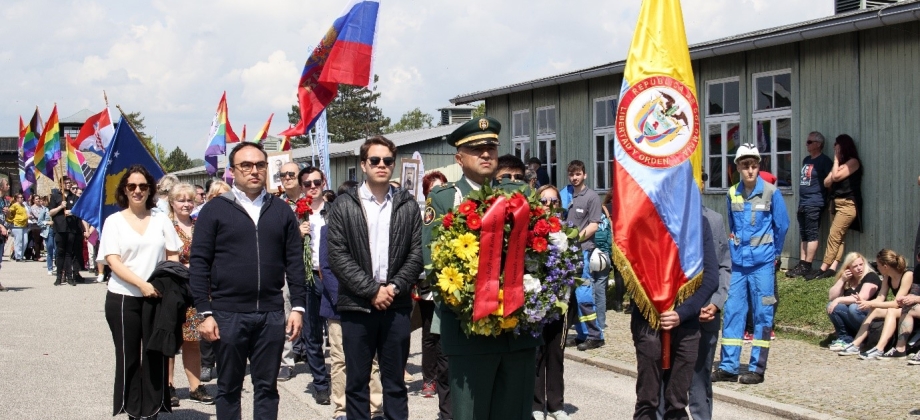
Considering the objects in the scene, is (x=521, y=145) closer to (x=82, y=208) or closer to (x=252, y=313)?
(x=82, y=208)

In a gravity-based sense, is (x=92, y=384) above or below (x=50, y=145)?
below

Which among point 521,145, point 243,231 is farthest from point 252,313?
point 521,145

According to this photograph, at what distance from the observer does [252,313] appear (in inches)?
235

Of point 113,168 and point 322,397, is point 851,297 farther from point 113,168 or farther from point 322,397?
point 113,168

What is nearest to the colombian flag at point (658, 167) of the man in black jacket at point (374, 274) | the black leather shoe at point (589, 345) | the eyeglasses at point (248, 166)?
the man in black jacket at point (374, 274)

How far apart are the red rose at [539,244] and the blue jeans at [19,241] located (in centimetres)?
2691

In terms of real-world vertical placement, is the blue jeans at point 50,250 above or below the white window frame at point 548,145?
below

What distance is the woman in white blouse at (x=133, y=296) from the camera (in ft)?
22.7

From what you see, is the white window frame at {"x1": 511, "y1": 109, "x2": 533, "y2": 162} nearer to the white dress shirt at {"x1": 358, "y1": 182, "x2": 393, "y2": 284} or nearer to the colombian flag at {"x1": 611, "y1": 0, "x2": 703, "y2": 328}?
the colombian flag at {"x1": 611, "y1": 0, "x2": 703, "y2": 328}

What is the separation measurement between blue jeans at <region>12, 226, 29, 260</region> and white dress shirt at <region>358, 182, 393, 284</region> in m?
25.2

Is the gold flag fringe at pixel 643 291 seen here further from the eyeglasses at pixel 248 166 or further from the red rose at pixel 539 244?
the eyeglasses at pixel 248 166

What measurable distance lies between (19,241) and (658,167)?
2715 cm

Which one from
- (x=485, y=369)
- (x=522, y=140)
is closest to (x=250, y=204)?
(x=485, y=369)

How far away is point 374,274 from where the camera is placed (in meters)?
6.12
